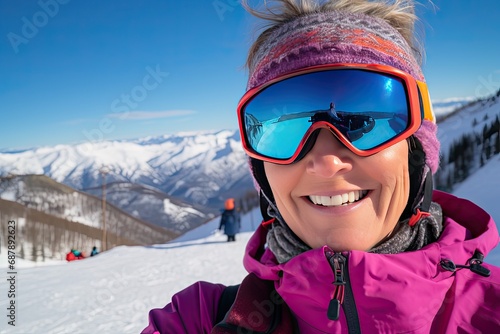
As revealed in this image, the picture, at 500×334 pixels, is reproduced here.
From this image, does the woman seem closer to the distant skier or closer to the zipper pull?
the zipper pull

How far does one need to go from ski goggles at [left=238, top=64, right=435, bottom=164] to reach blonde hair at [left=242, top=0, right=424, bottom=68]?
0.38 m

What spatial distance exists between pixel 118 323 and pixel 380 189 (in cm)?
391

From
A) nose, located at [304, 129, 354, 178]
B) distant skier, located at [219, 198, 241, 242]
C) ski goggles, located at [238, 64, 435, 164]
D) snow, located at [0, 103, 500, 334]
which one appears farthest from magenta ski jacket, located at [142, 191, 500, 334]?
distant skier, located at [219, 198, 241, 242]

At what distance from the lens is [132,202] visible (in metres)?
175

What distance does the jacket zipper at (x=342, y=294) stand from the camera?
1089 millimetres

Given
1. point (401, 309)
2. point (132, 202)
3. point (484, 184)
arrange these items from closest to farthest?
point (401, 309) → point (484, 184) → point (132, 202)

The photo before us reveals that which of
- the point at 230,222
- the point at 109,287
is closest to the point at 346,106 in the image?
the point at 109,287

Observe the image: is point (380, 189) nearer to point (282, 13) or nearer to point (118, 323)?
point (282, 13)

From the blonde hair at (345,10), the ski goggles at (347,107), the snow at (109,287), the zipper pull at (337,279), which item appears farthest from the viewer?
the snow at (109,287)

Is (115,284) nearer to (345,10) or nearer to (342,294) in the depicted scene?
(342,294)

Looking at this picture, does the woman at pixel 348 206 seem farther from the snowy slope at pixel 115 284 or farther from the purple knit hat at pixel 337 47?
the snowy slope at pixel 115 284

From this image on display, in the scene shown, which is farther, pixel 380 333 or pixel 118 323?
pixel 118 323

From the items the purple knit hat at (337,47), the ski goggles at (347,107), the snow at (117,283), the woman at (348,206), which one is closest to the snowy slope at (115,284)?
the snow at (117,283)

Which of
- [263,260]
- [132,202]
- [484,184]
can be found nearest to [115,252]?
[263,260]
